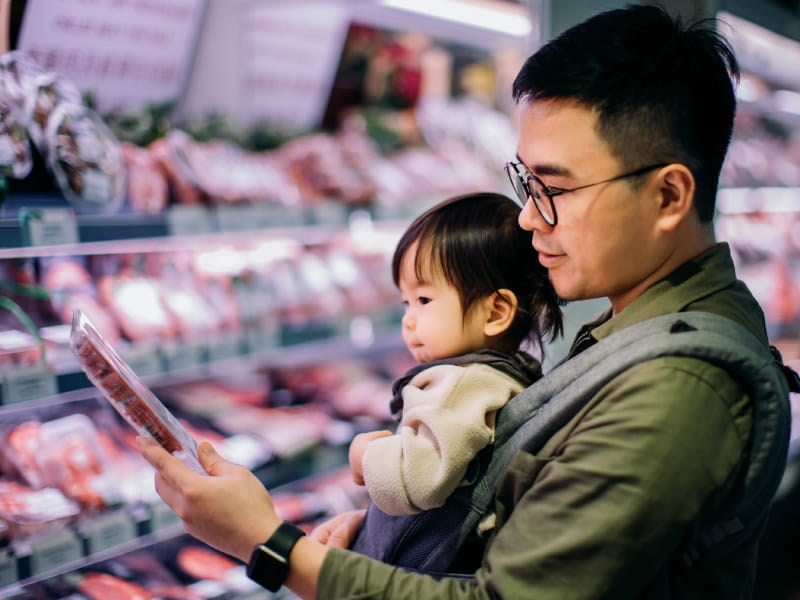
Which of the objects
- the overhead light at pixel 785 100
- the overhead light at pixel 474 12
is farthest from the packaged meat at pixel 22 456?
the overhead light at pixel 785 100

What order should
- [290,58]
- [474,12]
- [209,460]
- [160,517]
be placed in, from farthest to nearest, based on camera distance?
[290,58], [474,12], [160,517], [209,460]

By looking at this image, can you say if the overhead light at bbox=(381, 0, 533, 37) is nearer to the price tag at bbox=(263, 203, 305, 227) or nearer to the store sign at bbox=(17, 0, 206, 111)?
the store sign at bbox=(17, 0, 206, 111)

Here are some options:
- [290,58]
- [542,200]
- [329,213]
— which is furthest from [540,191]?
[290,58]

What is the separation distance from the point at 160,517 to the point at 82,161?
0.80 meters

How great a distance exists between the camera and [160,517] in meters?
1.52

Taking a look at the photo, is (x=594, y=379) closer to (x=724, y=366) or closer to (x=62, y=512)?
(x=724, y=366)

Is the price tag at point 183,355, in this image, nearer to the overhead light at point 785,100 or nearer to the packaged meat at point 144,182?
the packaged meat at point 144,182

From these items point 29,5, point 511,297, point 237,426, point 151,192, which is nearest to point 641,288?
point 511,297

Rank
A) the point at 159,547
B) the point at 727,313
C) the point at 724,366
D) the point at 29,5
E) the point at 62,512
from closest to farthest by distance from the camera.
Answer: the point at 724,366
the point at 727,313
the point at 62,512
the point at 29,5
the point at 159,547

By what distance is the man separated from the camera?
82 cm

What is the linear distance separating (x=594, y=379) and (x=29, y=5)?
5.21ft

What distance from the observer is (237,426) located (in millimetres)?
2068

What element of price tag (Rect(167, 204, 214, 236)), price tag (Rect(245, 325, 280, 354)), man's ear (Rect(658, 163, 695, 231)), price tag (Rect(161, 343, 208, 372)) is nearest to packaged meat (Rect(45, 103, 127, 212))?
price tag (Rect(167, 204, 214, 236))

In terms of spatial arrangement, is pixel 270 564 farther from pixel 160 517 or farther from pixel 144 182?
pixel 144 182
